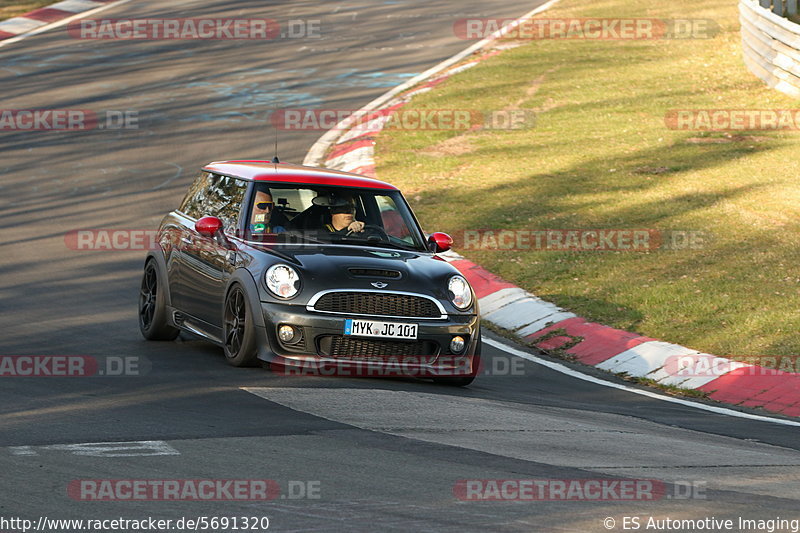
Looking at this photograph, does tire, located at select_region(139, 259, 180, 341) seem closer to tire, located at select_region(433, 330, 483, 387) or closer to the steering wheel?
the steering wheel

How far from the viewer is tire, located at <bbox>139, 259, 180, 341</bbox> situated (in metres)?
11.3

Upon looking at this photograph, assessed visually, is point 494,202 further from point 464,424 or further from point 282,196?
point 464,424

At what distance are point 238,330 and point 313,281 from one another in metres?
0.83

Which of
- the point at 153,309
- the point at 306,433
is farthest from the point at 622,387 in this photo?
the point at 153,309

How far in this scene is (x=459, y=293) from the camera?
9.88 meters

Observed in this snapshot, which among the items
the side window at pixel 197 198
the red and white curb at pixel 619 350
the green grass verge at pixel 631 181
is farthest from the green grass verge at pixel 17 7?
the side window at pixel 197 198

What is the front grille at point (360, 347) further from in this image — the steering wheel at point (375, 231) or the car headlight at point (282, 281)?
the steering wheel at point (375, 231)

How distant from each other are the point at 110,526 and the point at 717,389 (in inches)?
263

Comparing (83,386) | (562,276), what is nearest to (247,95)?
(562,276)

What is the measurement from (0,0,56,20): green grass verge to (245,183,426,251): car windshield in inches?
1014

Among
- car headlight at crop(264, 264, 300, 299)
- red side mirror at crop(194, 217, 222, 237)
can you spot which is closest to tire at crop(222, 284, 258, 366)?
car headlight at crop(264, 264, 300, 299)

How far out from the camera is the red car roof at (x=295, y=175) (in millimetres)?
10664

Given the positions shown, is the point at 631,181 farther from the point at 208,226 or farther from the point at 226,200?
the point at 208,226

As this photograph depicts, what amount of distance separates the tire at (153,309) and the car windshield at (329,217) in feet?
4.73
